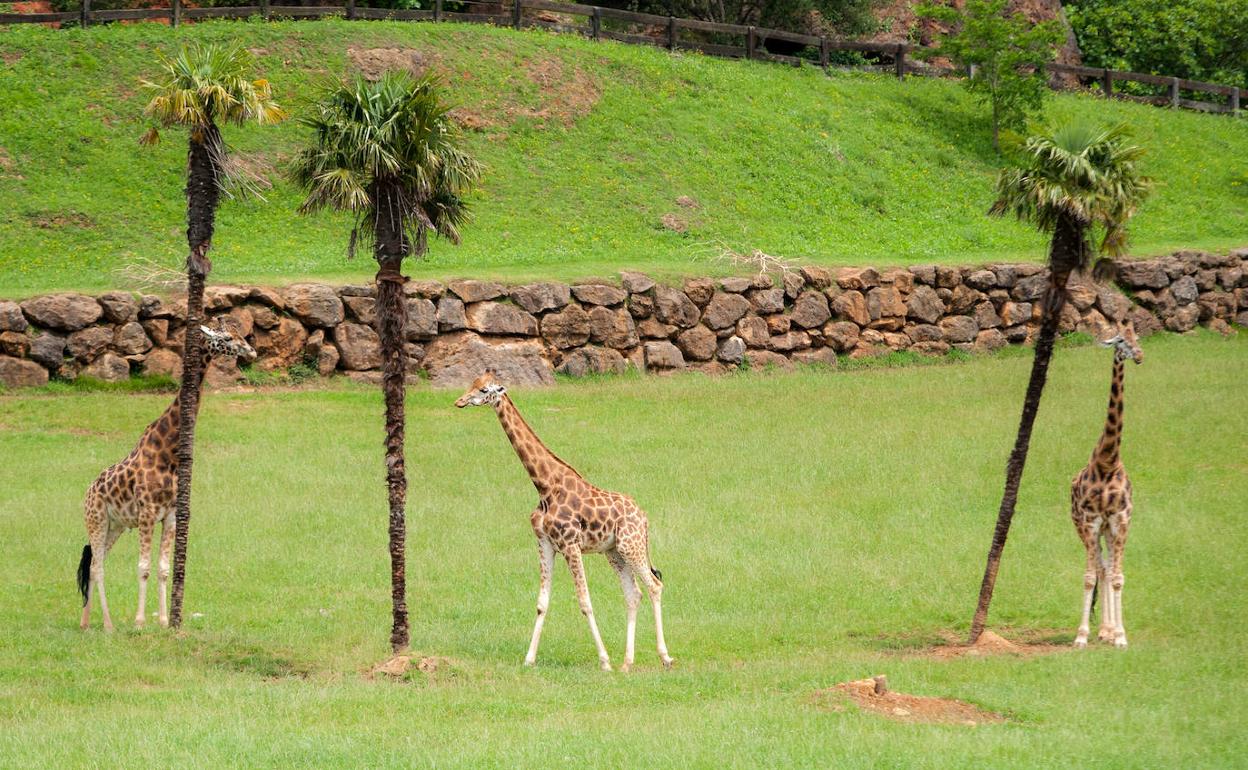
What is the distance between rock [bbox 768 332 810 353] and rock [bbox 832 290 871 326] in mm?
1168

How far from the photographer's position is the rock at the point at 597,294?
35.2 metres

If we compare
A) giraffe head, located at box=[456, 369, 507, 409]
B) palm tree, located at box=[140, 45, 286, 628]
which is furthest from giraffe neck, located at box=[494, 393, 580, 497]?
palm tree, located at box=[140, 45, 286, 628]

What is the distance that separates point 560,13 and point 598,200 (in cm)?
1701

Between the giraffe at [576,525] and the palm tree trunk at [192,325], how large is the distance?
4.09 meters

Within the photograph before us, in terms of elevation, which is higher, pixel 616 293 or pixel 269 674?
pixel 616 293

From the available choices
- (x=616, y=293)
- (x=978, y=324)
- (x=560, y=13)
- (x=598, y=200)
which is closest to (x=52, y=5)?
(x=560, y=13)

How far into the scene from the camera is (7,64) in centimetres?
4331

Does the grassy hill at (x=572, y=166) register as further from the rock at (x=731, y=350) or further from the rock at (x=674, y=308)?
the rock at (x=731, y=350)

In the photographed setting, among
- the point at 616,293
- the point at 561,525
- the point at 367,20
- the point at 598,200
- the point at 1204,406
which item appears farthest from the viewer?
the point at 367,20

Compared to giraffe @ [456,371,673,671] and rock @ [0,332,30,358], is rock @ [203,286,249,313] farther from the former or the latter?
giraffe @ [456,371,673,671]

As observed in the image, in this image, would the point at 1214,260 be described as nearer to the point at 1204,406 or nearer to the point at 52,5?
the point at 1204,406

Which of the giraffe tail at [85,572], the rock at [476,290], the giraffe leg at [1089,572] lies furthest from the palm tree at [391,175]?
the rock at [476,290]

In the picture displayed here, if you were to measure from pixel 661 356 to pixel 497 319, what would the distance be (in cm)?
459

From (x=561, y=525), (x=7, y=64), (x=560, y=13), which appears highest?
(x=560, y=13)
